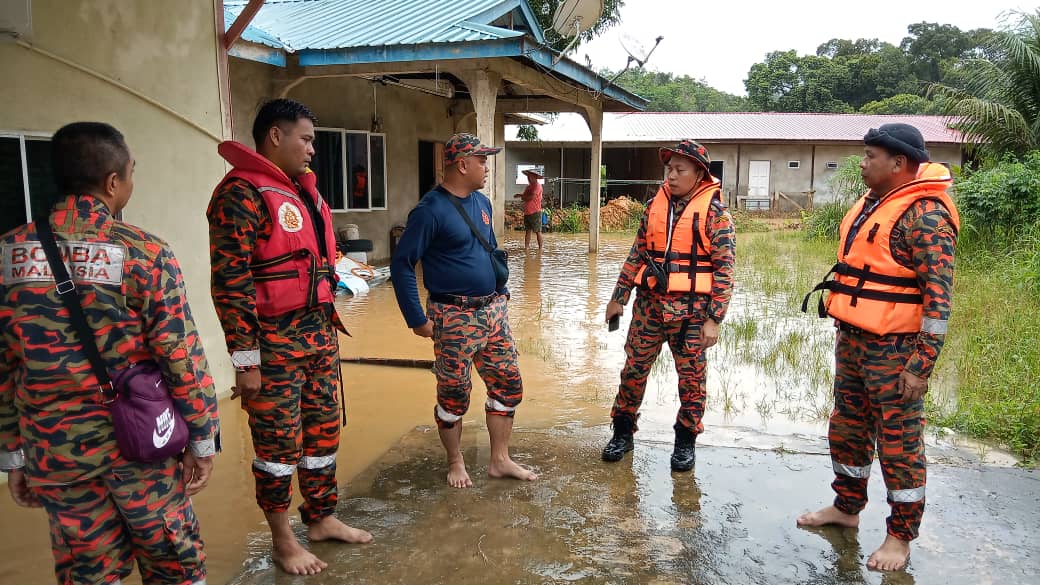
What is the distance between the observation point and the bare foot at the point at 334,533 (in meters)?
3.16

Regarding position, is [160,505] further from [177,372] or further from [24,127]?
[24,127]

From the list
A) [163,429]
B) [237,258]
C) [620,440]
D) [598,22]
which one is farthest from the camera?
[598,22]

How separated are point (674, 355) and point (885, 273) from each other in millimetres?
1232

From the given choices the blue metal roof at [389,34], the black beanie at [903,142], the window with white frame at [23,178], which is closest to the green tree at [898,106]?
the blue metal roof at [389,34]

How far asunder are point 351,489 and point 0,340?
6.75ft

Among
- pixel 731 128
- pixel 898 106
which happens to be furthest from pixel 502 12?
pixel 898 106

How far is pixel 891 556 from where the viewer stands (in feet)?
9.81

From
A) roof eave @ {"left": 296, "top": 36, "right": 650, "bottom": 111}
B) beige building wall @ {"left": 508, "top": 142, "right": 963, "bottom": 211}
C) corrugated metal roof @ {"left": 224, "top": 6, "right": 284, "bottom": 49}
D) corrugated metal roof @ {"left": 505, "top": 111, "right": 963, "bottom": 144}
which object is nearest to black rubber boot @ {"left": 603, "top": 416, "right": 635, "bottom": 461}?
roof eave @ {"left": 296, "top": 36, "right": 650, "bottom": 111}

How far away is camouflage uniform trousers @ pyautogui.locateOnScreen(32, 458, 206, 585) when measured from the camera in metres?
2.04

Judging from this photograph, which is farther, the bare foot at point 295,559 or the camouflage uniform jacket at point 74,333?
the bare foot at point 295,559

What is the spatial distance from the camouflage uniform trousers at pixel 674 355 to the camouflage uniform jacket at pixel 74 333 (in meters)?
2.50

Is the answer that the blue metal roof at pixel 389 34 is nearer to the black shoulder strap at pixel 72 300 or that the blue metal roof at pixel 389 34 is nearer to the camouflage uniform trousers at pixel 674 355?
the camouflage uniform trousers at pixel 674 355

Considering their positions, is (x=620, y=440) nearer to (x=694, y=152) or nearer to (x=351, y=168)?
(x=694, y=152)

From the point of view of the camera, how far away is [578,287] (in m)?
10.5
